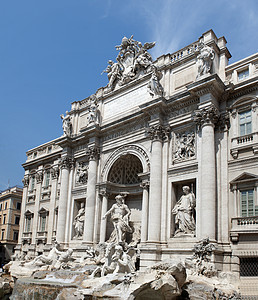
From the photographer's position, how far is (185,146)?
64.6 feet

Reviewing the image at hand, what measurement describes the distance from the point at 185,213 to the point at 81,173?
10334mm

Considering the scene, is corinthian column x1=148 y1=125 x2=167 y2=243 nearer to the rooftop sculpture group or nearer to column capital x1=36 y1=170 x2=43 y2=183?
the rooftop sculpture group

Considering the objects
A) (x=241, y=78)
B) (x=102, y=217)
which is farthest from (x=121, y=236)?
(x=241, y=78)

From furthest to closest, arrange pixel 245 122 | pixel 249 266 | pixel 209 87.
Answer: pixel 209 87 → pixel 245 122 → pixel 249 266

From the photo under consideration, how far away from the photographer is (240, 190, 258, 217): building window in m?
16.4

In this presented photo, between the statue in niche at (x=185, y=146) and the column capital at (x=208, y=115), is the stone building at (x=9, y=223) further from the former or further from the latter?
the column capital at (x=208, y=115)

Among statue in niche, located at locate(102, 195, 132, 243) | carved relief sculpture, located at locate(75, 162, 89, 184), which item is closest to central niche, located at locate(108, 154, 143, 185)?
statue in niche, located at locate(102, 195, 132, 243)

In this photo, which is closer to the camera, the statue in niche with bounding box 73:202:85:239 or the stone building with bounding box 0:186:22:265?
the statue in niche with bounding box 73:202:85:239

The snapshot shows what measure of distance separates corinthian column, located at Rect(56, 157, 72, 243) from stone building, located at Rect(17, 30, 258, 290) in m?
0.08

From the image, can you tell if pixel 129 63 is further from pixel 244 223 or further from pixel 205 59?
pixel 244 223

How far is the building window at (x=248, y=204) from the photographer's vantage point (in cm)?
1639

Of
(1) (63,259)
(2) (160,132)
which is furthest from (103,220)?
(2) (160,132)

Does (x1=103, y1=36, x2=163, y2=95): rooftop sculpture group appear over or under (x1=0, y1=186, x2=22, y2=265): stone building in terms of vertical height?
over

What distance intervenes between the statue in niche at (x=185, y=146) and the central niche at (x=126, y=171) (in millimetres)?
4345
